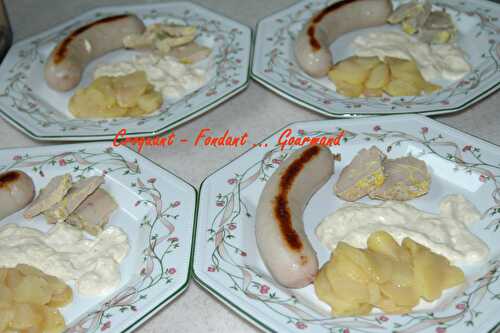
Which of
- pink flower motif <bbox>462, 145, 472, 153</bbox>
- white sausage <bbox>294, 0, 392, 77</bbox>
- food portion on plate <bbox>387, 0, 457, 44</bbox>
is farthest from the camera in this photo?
food portion on plate <bbox>387, 0, 457, 44</bbox>

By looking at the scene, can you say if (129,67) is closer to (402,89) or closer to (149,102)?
(149,102)

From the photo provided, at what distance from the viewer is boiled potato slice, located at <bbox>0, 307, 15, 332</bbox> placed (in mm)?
1712

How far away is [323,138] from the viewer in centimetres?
232

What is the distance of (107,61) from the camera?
305cm

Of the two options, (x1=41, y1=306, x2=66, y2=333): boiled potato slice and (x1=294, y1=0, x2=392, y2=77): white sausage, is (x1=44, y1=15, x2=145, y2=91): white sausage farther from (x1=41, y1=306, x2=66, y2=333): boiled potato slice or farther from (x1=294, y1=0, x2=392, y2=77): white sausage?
(x1=41, y1=306, x2=66, y2=333): boiled potato slice

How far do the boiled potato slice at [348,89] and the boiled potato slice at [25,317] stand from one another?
1.63m

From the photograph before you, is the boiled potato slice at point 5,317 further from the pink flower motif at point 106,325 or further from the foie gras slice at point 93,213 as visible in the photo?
the foie gras slice at point 93,213

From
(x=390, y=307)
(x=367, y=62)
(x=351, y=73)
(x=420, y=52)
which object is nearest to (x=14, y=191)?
(x=390, y=307)

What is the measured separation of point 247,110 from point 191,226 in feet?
3.13

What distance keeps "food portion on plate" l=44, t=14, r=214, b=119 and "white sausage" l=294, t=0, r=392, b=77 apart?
0.51 metres

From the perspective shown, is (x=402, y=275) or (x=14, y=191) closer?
(x=402, y=275)

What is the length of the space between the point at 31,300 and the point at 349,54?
1971 mm

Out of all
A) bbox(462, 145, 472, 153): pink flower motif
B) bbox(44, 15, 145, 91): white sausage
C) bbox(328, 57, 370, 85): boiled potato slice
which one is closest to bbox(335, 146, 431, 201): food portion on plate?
bbox(462, 145, 472, 153): pink flower motif

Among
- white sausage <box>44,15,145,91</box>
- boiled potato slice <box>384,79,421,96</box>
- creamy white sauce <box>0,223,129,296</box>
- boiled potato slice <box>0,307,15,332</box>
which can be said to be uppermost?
boiled potato slice <box>384,79,421,96</box>
